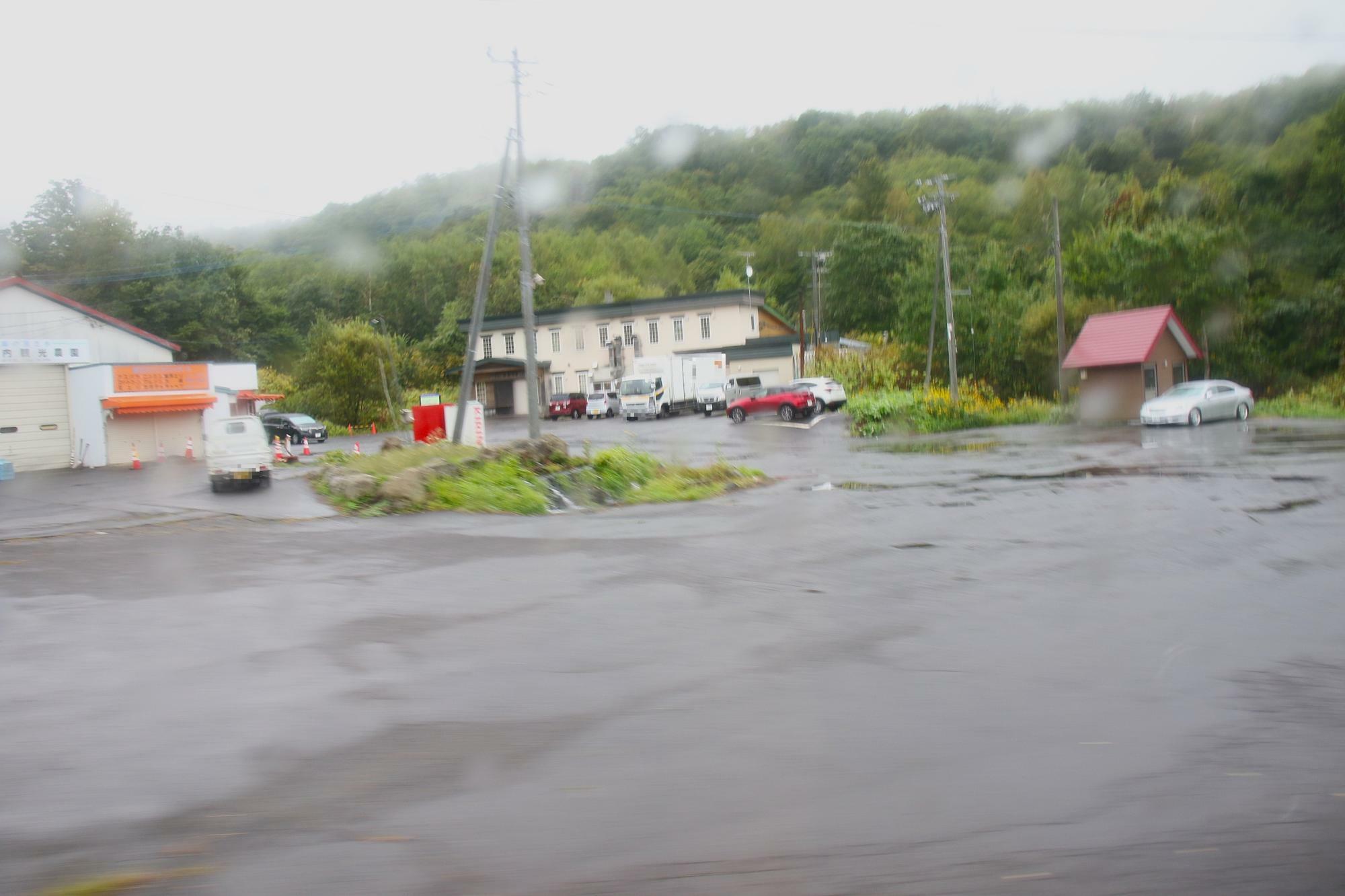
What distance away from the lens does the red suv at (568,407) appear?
5800 centimetres

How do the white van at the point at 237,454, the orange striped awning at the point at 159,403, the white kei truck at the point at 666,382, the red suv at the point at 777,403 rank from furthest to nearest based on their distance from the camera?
the white kei truck at the point at 666,382 < the red suv at the point at 777,403 < the orange striped awning at the point at 159,403 < the white van at the point at 237,454

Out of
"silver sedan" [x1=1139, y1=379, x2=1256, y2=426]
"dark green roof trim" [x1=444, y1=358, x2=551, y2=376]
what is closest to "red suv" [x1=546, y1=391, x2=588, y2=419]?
"dark green roof trim" [x1=444, y1=358, x2=551, y2=376]

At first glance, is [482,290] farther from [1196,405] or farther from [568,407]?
[568,407]

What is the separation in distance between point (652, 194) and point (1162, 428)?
38.4m

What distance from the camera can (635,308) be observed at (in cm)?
6606

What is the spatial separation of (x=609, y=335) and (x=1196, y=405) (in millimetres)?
40620

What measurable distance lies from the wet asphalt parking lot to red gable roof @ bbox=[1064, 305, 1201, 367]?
29.6 m

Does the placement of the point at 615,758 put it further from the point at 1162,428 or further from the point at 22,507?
the point at 1162,428

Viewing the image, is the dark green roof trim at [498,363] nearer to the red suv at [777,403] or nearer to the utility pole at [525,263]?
the red suv at [777,403]

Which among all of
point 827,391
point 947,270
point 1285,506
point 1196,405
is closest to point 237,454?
point 1285,506

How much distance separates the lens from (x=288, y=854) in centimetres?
387

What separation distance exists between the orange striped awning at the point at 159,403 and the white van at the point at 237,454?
46.8 feet

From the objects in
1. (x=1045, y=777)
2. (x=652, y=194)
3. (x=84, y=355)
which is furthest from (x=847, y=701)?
(x=652, y=194)

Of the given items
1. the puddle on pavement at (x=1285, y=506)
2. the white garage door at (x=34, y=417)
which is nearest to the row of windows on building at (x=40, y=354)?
the white garage door at (x=34, y=417)
